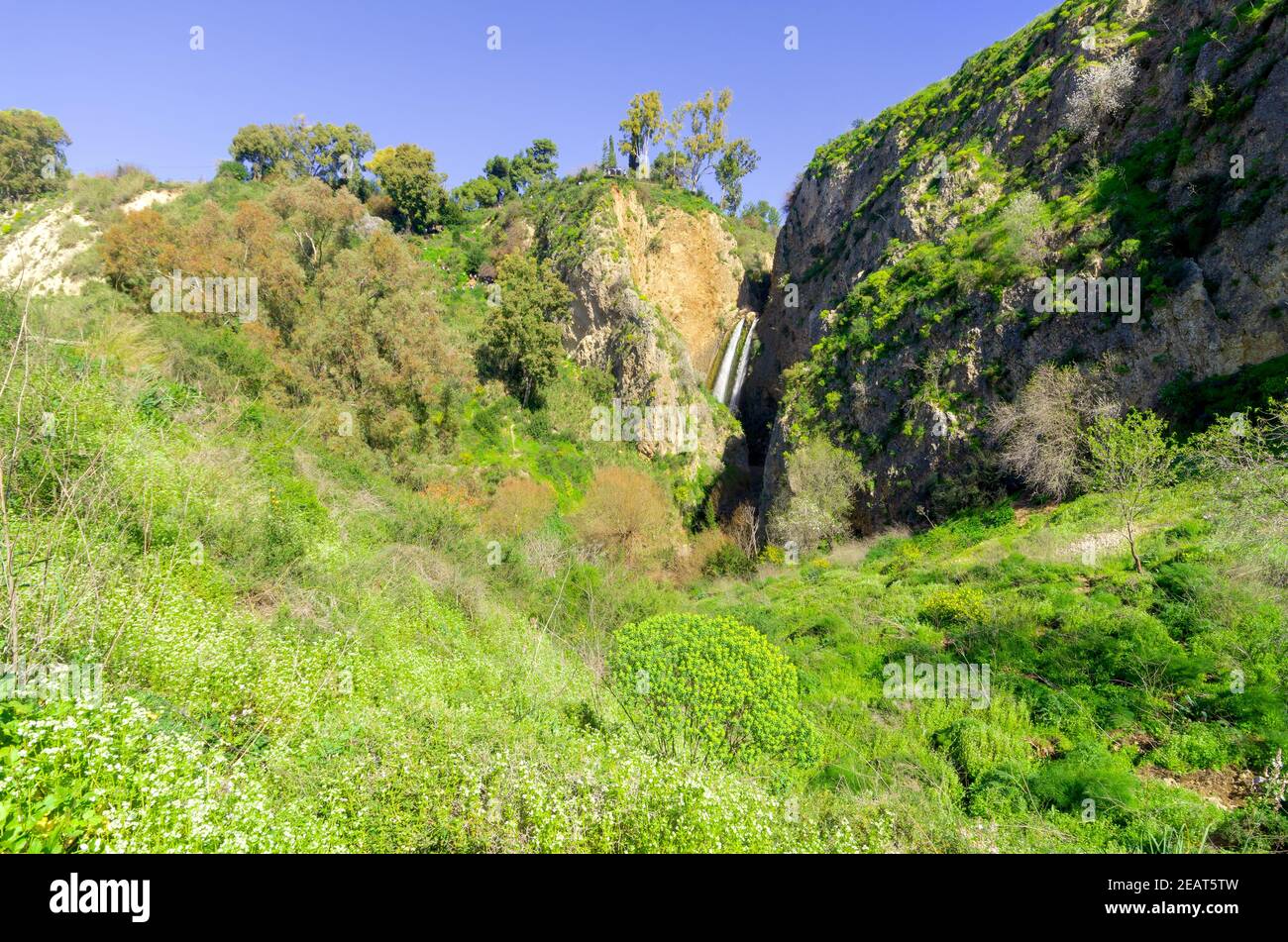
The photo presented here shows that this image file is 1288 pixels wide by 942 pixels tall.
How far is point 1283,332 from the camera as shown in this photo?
1455 centimetres

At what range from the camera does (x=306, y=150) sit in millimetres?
53562

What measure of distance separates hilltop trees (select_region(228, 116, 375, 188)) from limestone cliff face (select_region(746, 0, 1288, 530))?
169 ft

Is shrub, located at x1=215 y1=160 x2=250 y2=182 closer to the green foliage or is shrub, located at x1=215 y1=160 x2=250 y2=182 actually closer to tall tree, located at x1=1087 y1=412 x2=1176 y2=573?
the green foliage

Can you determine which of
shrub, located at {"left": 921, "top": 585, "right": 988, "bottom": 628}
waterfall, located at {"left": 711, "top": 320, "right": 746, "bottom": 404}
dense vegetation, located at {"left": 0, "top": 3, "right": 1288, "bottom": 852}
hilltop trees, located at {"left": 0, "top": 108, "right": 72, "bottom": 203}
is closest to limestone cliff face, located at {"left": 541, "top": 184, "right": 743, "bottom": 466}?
waterfall, located at {"left": 711, "top": 320, "right": 746, "bottom": 404}
